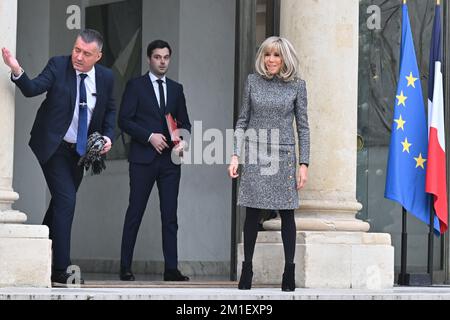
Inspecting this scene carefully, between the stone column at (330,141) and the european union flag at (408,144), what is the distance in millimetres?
986

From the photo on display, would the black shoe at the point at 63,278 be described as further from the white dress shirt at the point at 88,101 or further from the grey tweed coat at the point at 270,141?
the grey tweed coat at the point at 270,141

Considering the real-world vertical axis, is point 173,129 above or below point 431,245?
above

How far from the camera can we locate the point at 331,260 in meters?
12.1

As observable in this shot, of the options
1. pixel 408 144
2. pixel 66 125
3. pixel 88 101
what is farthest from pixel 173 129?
pixel 408 144

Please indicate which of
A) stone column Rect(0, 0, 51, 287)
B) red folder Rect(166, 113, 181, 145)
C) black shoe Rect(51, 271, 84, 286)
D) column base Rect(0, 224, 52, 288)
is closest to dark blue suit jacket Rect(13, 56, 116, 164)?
stone column Rect(0, 0, 51, 287)

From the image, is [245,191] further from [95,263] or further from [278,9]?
[95,263]

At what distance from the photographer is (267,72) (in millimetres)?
11445

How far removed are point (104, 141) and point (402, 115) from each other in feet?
10.5

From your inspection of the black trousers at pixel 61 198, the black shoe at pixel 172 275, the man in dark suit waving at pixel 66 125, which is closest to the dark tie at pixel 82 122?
the man in dark suit waving at pixel 66 125

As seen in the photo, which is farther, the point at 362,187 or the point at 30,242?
the point at 362,187

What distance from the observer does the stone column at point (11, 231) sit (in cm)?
1098

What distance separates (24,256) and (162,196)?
2.36 metres

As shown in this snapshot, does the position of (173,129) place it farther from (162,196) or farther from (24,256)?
(24,256)

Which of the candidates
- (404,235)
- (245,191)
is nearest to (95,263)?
(404,235)
